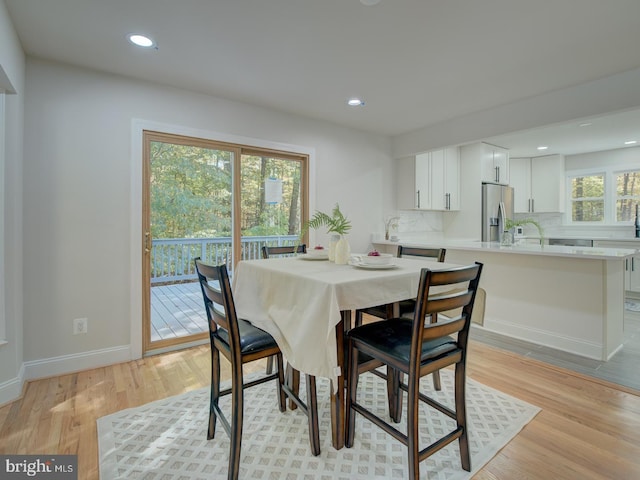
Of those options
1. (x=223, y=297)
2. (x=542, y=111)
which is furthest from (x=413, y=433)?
(x=542, y=111)

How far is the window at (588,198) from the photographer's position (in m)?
5.68

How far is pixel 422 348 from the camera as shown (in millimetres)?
1429

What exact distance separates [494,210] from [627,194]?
2.47 metres

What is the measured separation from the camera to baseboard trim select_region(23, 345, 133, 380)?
2.48 metres

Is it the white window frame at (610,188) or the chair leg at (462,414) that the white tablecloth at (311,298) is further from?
the white window frame at (610,188)

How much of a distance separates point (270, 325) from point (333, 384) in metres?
0.42

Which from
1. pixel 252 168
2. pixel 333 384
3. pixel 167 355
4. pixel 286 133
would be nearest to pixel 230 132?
pixel 252 168

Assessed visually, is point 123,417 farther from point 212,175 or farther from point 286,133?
point 286,133

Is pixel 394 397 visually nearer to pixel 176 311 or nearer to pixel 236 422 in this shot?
pixel 236 422

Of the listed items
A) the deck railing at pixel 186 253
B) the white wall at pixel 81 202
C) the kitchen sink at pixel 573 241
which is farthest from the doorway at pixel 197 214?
the kitchen sink at pixel 573 241

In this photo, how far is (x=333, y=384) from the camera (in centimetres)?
157

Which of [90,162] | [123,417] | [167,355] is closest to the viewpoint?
[123,417]

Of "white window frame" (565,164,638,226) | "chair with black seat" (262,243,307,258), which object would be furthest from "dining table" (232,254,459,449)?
"white window frame" (565,164,638,226)

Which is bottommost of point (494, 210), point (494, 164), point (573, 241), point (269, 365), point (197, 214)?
point (269, 365)
